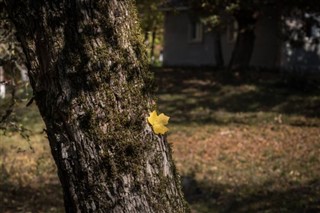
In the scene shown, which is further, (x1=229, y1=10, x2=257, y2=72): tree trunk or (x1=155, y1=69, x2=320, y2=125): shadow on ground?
(x1=229, y1=10, x2=257, y2=72): tree trunk

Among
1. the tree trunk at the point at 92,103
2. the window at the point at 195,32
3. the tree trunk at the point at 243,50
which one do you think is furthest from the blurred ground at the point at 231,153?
the window at the point at 195,32

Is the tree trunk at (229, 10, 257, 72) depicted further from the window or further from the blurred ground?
the window

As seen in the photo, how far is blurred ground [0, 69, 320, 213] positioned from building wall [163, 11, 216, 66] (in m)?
8.96

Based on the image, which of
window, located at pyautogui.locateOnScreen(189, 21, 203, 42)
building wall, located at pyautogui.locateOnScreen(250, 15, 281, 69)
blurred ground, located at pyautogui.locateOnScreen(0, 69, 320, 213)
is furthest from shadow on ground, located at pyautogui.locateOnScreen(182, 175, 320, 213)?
window, located at pyautogui.locateOnScreen(189, 21, 203, 42)

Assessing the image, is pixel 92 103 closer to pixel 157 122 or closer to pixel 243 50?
pixel 157 122

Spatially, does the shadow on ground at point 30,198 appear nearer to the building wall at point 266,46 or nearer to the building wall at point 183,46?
the building wall at point 266,46

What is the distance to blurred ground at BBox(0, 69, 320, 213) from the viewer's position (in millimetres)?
8492

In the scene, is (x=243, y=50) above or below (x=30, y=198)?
above

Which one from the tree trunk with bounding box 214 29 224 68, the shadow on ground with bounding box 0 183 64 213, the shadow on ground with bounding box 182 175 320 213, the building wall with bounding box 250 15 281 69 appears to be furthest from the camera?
the tree trunk with bounding box 214 29 224 68

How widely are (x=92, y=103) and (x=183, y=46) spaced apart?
93.3 ft

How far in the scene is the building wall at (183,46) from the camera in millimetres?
29391

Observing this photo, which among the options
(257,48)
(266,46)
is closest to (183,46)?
Answer: (257,48)

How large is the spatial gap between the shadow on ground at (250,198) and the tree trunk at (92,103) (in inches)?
210

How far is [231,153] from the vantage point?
11758 millimetres
